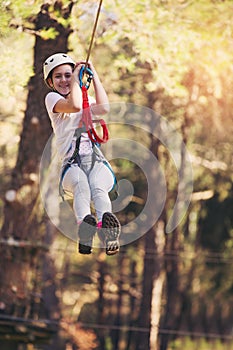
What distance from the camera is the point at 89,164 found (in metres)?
7.05

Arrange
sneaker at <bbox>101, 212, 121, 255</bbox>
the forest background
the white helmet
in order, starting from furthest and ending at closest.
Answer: the forest background → the white helmet → sneaker at <bbox>101, 212, 121, 255</bbox>

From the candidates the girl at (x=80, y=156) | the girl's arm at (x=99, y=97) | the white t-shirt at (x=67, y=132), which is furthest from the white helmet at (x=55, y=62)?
the girl's arm at (x=99, y=97)

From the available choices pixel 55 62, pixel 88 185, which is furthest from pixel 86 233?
pixel 55 62

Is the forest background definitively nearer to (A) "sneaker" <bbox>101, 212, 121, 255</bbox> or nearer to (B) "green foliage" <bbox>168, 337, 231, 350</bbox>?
(B) "green foliage" <bbox>168, 337, 231, 350</bbox>

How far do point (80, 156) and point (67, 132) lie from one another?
217mm

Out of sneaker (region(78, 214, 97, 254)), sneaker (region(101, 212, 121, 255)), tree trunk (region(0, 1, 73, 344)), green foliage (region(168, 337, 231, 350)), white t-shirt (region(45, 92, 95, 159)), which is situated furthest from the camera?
green foliage (region(168, 337, 231, 350))

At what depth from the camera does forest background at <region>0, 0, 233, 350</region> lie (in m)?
12.4

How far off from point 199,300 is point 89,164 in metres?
19.9

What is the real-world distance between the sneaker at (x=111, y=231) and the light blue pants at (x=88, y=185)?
3.8 inches

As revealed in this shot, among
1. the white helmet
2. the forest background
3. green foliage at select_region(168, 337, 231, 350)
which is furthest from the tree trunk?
green foliage at select_region(168, 337, 231, 350)

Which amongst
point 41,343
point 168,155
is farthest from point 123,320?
point 41,343

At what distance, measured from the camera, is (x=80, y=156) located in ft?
23.2

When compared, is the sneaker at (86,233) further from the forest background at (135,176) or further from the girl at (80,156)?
the forest background at (135,176)

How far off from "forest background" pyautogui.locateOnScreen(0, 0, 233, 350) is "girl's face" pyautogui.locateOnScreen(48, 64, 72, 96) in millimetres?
2818
